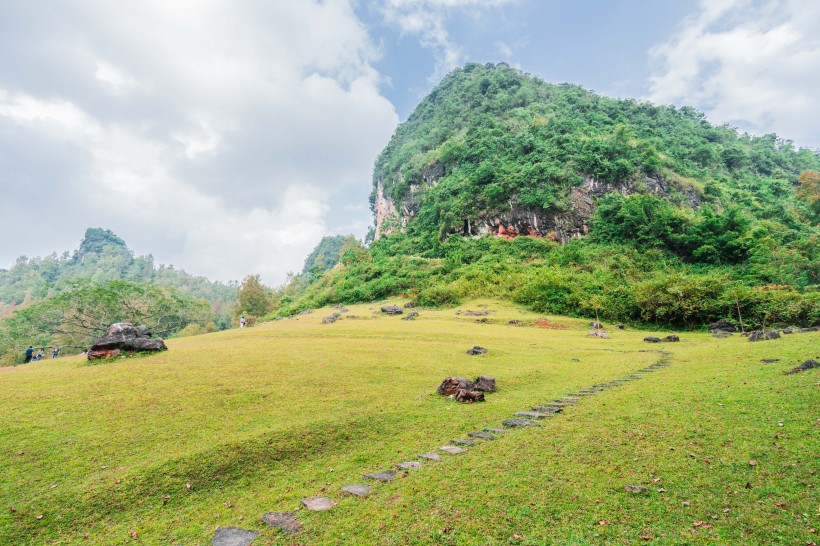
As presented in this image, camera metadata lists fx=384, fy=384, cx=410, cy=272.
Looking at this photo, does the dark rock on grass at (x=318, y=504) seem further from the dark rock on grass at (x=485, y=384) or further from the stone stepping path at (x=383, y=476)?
the dark rock on grass at (x=485, y=384)

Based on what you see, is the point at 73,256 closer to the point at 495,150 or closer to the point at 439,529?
the point at 495,150

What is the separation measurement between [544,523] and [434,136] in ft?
348

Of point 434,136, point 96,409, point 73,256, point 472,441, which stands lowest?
point 472,441

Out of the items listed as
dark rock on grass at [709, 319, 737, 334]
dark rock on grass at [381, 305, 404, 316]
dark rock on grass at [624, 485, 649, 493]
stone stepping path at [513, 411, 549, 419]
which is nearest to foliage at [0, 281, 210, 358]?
dark rock on grass at [381, 305, 404, 316]

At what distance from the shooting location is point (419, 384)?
48.0 ft

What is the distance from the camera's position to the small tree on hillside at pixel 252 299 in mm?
71312

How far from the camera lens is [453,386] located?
13.3 m

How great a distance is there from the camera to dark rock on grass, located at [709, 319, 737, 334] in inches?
1056

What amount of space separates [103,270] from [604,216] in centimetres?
18431

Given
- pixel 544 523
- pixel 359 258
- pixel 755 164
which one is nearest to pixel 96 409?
pixel 544 523

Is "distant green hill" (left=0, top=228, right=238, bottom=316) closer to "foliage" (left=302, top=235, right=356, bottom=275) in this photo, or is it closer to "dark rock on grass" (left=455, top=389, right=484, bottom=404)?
"foliage" (left=302, top=235, right=356, bottom=275)

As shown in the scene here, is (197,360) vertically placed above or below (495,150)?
below

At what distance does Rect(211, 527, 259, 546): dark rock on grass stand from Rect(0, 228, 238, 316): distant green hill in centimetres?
14523

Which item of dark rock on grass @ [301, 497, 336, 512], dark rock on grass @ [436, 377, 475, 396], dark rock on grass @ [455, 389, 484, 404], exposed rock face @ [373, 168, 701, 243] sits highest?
exposed rock face @ [373, 168, 701, 243]
